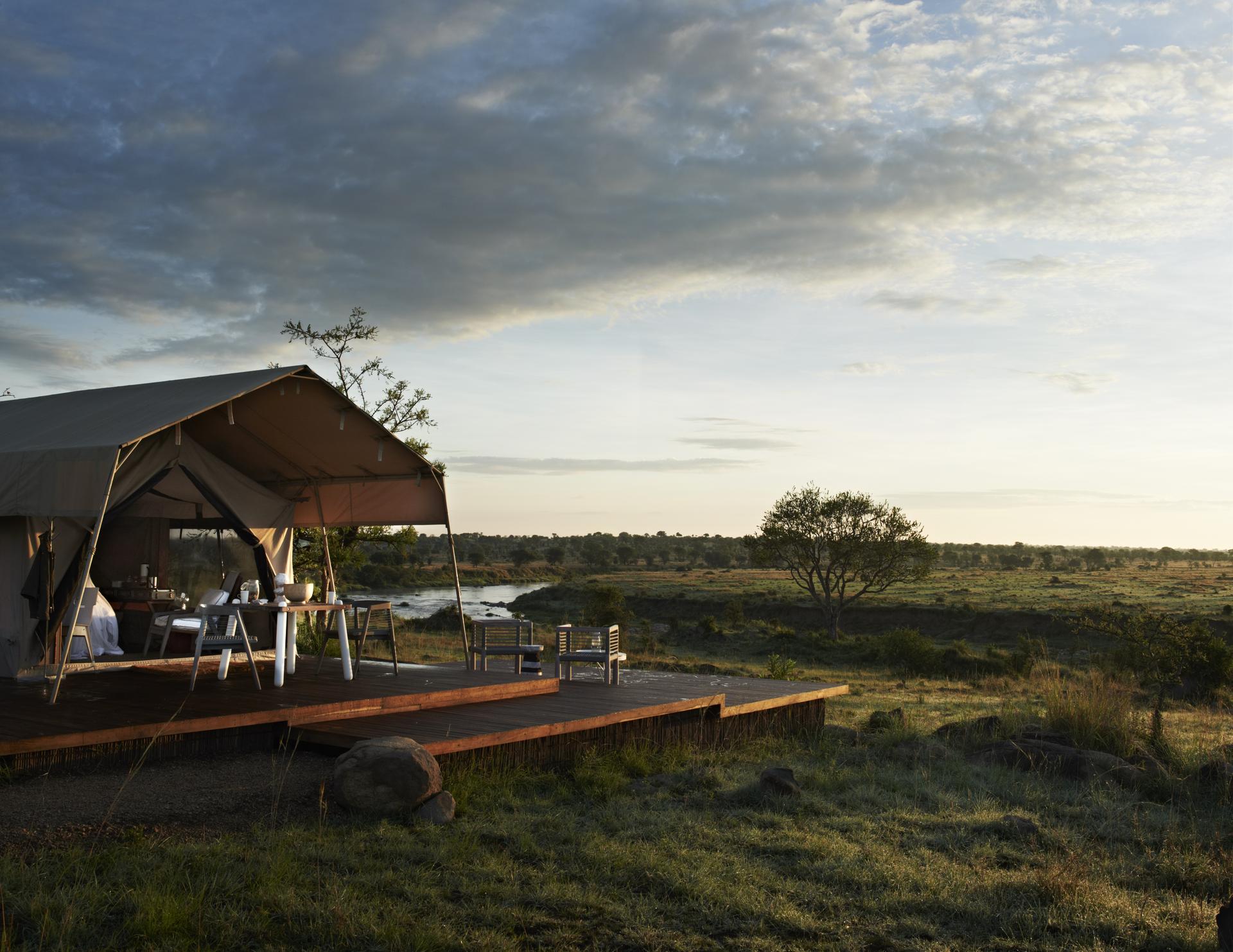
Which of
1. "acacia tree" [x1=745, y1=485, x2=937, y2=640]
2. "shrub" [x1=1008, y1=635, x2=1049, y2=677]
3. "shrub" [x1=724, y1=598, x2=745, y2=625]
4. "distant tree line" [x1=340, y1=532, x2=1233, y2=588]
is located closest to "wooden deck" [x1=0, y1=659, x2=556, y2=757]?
"shrub" [x1=1008, y1=635, x2=1049, y2=677]

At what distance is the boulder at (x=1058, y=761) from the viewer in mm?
7215

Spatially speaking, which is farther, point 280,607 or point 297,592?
point 297,592

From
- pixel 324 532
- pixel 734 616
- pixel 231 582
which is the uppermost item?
pixel 324 532

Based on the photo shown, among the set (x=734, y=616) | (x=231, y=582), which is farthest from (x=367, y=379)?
(x=734, y=616)

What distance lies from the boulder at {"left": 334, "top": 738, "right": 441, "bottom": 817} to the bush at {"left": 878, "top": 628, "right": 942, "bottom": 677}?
1723 centimetres

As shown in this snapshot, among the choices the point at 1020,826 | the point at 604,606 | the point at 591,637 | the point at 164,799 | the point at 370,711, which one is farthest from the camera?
the point at 604,606

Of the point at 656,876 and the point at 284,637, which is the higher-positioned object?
the point at 284,637

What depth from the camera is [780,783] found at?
6.30 metres

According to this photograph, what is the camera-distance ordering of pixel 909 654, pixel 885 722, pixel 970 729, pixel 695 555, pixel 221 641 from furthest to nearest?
1. pixel 695 555
2. pixel 909 654
3. pixel 885 722
4. pixel 970 729
5. pixel 221 641

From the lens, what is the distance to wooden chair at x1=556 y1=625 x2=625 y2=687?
9.12 meters

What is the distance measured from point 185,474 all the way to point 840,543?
24.2m

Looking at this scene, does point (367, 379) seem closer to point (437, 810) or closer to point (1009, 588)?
Result: point (437, 810)

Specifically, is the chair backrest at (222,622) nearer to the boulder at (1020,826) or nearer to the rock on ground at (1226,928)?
the boulder at (1020,826)

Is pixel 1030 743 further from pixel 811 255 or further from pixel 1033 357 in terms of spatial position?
pixel 1033 357
